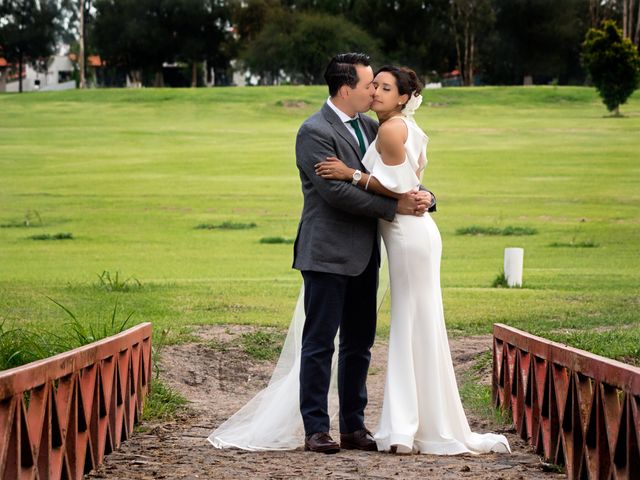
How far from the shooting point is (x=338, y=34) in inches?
1833

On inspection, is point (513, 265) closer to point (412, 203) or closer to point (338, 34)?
point (412, 203)

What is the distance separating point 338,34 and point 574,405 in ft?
141

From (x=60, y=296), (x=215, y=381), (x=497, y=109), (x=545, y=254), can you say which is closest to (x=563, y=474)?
(x=215, y=381)

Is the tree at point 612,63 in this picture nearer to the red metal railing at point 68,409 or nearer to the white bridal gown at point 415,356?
the white bridal gown at point 415,356

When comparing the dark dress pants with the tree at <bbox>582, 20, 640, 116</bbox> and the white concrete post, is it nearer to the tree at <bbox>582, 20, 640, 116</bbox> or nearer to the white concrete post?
the white concrete post

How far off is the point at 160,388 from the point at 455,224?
14.6 m

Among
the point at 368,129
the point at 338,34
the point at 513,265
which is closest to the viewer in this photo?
the point at 368,129

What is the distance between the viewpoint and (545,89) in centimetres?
4203

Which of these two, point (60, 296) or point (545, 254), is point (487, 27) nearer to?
point (545, 254)

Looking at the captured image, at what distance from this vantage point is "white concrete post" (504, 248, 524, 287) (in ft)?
46.5

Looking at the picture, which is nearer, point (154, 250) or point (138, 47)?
point (154, 250)

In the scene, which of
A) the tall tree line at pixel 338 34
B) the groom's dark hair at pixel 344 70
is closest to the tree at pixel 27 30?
the tall tree line at pixel 338 34

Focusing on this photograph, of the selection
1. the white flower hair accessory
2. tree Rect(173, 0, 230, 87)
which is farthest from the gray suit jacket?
tree Rect(173, 0, 230, 87)

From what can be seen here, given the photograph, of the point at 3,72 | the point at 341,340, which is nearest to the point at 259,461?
the point at 341,340
